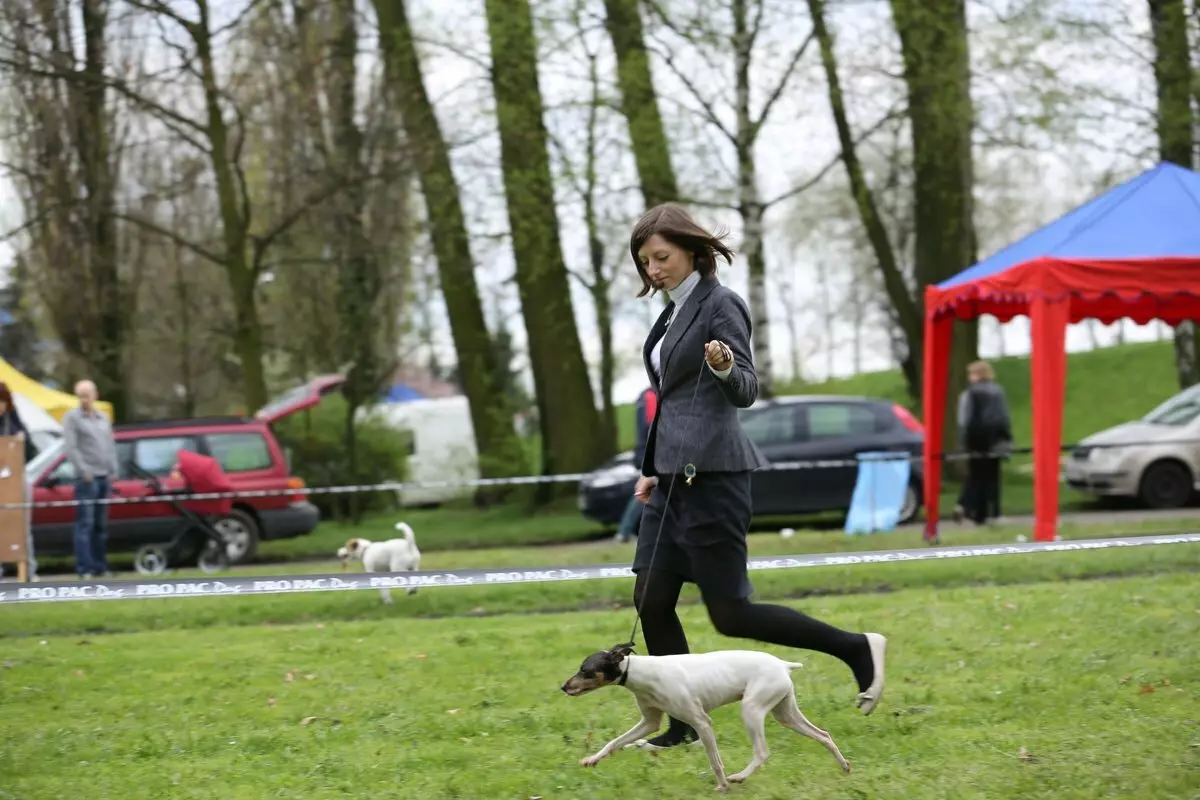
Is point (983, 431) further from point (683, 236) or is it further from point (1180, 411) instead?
point (683, 236)

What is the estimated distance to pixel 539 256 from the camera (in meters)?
21.4

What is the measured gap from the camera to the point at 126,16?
67.8 feet

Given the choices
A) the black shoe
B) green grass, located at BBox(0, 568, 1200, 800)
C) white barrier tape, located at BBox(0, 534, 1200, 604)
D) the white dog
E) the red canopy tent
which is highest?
the red canopy tent

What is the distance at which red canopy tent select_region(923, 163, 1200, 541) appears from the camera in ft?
42.0

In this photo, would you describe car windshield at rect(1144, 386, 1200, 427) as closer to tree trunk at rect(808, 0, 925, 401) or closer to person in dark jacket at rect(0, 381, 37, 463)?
tree trunk at rect(808, 0, 925, 401)

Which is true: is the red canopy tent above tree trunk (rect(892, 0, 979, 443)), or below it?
below

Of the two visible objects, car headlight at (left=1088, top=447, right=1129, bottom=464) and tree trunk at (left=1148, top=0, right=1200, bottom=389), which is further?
tree trunk at (left=1148, top=0, right=1200, bottom=389)

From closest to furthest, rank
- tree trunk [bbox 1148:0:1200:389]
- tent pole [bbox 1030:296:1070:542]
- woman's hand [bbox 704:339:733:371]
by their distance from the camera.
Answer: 1. woman's hand [bbox 704:339:733:371]
2. tent pole [bbox 1030:296:1070:542]
3. tree trunk [bbox 1148:0:1200:389]

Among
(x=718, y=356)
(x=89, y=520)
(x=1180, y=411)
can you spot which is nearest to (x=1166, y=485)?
(x=1180, y=411)

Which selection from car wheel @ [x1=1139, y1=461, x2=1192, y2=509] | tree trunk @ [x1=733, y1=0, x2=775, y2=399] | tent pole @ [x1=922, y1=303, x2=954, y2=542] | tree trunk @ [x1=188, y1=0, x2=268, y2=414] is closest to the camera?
tent pole @ [x1=922, y1=303, x2=954, y2=542]

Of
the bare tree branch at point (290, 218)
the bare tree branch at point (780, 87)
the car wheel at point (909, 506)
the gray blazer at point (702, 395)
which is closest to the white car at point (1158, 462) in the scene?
the car wheel at point (909, 506)

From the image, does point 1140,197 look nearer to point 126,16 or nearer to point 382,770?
point 382,770

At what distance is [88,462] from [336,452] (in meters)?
9.72

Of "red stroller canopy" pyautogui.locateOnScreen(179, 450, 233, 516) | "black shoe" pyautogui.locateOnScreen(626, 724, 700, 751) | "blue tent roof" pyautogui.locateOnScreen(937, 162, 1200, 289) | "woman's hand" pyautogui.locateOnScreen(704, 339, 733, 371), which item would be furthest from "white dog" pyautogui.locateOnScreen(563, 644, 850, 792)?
"red stroller canopy" pyautogui.locateOnScreen(179, 450, 233, 516)
